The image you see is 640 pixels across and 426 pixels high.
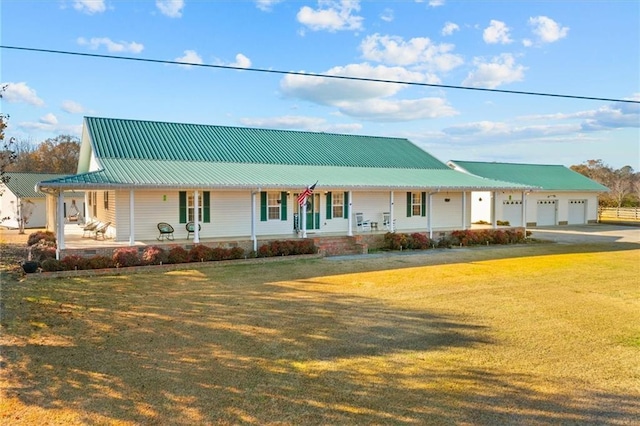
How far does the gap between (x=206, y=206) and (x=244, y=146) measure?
5303mm

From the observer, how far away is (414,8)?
16.2 metres

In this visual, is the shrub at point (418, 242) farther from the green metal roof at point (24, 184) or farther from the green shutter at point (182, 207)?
the green metal roof at point (24, 184)

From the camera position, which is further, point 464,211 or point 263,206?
point 464,211

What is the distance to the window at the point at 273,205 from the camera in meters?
19.2

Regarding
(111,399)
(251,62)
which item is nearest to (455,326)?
(111,399)

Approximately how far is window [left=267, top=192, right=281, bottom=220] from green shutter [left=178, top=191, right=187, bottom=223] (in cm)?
343

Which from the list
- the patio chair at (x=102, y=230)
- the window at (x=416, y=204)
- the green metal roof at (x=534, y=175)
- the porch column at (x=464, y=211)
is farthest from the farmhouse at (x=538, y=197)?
the patio chair at (x=102, y=230)

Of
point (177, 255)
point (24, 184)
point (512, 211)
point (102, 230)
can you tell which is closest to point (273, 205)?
point (177, 255)

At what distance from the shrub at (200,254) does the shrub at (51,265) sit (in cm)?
365

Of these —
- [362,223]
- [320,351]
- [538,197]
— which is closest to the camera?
[320,351]

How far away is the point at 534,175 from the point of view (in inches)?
1388

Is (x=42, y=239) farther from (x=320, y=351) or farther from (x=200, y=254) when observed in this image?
(x=320, y=351)

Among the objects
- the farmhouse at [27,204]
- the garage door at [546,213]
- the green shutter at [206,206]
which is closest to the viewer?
the green shutter at [206,206]

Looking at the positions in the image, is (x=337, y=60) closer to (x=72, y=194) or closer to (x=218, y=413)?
(x=218, y=413)
